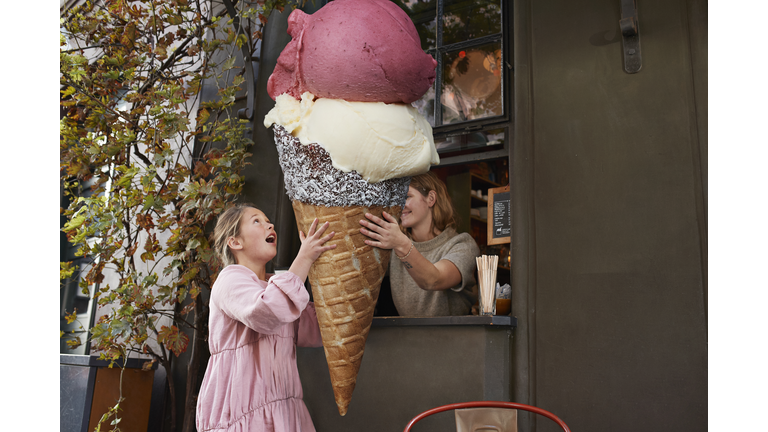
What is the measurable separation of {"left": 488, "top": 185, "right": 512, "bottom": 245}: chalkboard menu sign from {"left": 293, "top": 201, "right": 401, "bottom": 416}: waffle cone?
1080 millimetres

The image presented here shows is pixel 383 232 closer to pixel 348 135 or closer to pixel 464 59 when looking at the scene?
pixel 348 135

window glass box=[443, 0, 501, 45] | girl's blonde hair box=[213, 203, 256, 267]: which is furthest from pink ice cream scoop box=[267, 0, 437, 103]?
window glass box=[443, 0, 501, 45]

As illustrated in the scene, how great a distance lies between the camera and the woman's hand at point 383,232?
1835 mm

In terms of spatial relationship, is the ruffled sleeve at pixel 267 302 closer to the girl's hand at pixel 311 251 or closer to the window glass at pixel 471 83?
the girl's hand at pixel 311 251

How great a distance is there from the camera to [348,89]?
172 cm

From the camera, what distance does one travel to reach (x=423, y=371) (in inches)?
97.1

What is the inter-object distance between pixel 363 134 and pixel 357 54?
0.86 feet

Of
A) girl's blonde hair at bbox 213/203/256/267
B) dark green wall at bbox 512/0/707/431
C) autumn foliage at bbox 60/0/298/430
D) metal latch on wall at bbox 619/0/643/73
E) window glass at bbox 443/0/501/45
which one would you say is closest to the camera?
dark green wall at bbox 512/0/707/431

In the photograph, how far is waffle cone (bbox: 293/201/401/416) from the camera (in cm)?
182

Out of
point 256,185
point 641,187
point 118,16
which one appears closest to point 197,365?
point 256,185

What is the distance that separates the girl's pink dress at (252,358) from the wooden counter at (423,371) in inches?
21.4

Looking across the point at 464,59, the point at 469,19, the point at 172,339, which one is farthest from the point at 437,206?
the point at 172,339

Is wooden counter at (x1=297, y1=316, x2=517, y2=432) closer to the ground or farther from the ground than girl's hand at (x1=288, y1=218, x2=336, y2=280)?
closer to the ground

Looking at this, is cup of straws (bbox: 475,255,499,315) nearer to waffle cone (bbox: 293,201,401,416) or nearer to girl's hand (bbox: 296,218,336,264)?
waffle cone (bbox: 293,201,401,416)
